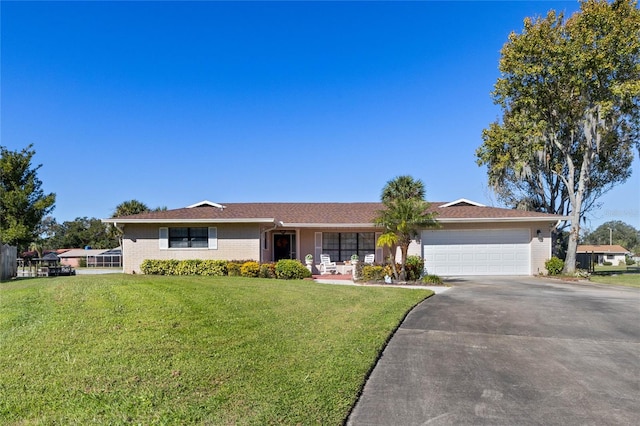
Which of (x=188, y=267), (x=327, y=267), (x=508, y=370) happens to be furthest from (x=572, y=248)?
(x=188, y=267)

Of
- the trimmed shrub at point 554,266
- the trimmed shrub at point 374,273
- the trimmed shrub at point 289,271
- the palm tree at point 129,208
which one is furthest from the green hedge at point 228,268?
the palm tree at point 129,208

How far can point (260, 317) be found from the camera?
A: 7.58 m

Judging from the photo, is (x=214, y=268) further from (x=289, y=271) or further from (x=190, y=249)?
(x=289, y=271)

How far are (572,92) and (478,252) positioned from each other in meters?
9.31

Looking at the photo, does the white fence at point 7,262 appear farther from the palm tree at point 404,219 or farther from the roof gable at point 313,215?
the palm tree at point 404,219

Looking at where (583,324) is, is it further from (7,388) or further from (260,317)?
(7,388)

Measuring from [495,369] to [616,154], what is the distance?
25.9m

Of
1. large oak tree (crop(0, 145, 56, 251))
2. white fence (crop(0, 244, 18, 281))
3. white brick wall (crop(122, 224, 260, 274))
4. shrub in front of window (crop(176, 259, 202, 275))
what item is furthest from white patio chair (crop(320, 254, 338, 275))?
large oak tree (crop(0, 145, 56, 251))

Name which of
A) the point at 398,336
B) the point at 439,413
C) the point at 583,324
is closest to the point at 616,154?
the point at 583,324

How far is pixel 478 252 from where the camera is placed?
1977 cm

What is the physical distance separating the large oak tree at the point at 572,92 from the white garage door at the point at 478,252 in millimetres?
2573

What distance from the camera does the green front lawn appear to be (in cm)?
375

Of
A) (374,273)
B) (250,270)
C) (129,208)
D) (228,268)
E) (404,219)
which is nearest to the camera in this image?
(404,219)

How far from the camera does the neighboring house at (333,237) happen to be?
18.8 metres
